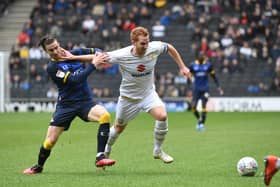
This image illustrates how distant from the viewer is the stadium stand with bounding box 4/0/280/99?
123ft

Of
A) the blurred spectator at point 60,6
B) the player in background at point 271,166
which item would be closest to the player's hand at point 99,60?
the player in background at point 271,166

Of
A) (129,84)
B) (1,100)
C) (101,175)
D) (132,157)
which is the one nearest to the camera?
(101,175)

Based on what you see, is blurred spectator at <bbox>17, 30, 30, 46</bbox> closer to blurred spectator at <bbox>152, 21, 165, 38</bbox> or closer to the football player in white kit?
blurred spectator at <bbox>152, 21, 165, 38</bbox>

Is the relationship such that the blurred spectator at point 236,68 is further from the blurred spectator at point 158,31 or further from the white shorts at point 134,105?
the white shorts at point 134,105

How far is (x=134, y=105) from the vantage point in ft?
42.2

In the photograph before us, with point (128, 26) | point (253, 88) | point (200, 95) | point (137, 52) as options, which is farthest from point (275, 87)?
point (137, 52)

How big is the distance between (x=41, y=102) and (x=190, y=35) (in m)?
8.61

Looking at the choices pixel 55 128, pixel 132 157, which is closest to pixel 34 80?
pixel 132 157

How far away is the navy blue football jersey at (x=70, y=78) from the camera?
1173 cm

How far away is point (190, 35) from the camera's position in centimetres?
4044

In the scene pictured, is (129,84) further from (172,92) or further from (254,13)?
(254,13)

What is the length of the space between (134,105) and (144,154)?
2863 mm

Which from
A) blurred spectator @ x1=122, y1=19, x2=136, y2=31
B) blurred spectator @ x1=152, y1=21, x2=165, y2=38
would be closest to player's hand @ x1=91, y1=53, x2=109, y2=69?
blurred spectator @ x1=152, y1=21, x2=165, y2=38

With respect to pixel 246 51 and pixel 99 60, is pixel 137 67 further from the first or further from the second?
pixel 246 51
